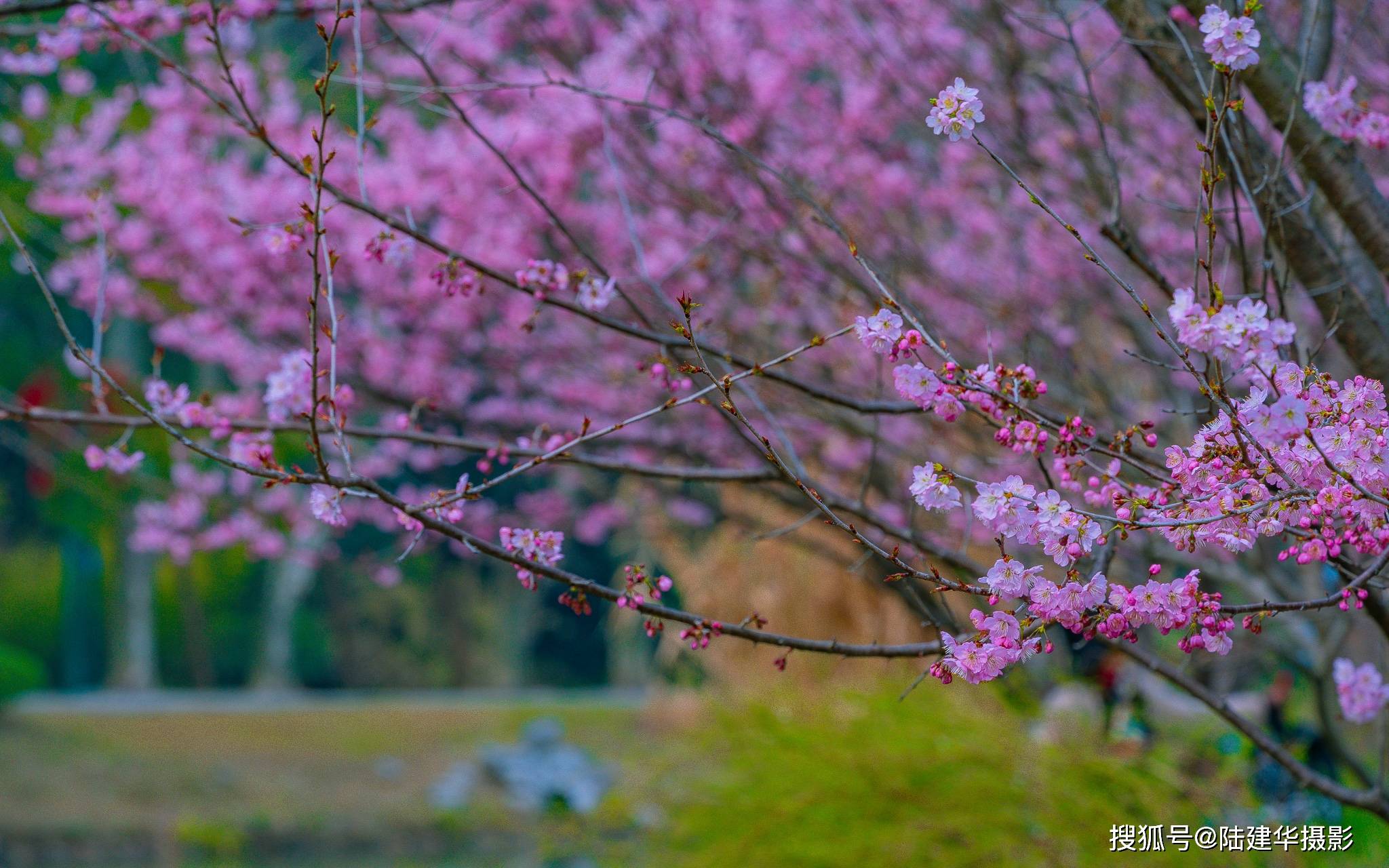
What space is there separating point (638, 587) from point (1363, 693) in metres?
1.51

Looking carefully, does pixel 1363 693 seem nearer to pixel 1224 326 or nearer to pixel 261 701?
pixel 1224 326

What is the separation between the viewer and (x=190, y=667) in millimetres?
18203

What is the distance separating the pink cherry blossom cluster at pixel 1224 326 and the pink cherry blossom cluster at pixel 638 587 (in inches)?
26.0

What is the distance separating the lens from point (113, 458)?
2238 mm

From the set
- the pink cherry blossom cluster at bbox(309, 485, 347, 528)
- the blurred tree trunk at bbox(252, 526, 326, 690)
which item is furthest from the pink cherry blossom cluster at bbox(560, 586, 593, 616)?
the blurred tree trunk at bbox(252, 526, 326, 690)

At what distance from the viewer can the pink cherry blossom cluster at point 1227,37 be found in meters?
1.56

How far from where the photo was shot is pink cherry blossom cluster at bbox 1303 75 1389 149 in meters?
2.03

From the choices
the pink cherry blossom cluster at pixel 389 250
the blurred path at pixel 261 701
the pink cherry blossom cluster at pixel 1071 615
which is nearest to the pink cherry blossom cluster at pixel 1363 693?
the pink cherry blossom cluster at pixel 1071 615

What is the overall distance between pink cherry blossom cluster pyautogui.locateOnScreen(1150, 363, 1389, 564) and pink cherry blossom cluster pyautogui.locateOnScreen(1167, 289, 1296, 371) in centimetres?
5

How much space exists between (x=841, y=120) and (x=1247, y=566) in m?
2.62

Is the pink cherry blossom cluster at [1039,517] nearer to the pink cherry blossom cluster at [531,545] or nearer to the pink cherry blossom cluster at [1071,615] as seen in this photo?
the pink cherry blossom cluster at [1071,615]

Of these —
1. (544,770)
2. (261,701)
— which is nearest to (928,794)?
(544,770)

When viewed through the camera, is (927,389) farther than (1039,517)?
Yes

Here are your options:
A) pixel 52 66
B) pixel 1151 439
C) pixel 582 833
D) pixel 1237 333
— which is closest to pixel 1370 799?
pixel 1151 439
